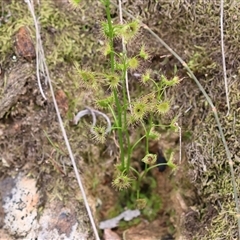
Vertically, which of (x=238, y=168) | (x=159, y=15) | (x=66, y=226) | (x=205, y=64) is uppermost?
(x=159, y=15)

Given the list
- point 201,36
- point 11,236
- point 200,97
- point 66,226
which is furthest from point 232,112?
point 11,236

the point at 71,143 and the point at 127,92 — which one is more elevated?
the point at 127,92

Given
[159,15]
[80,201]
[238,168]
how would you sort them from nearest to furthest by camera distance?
[238,168], [80,201], [159,15]

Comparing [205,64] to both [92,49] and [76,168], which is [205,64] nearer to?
[92,49]

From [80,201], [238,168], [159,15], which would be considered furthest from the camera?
[159,15]

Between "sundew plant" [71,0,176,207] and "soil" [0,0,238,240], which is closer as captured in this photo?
"sundew plant" [71,0,176,207]

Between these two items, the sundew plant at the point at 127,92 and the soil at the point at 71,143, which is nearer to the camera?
the sundew plant at the point at 127,92

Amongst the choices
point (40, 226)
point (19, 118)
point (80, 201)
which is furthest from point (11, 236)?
point (19, 118)

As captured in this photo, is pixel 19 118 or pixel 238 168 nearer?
pixel 238 168

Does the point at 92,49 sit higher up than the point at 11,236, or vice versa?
the point at 92,49
